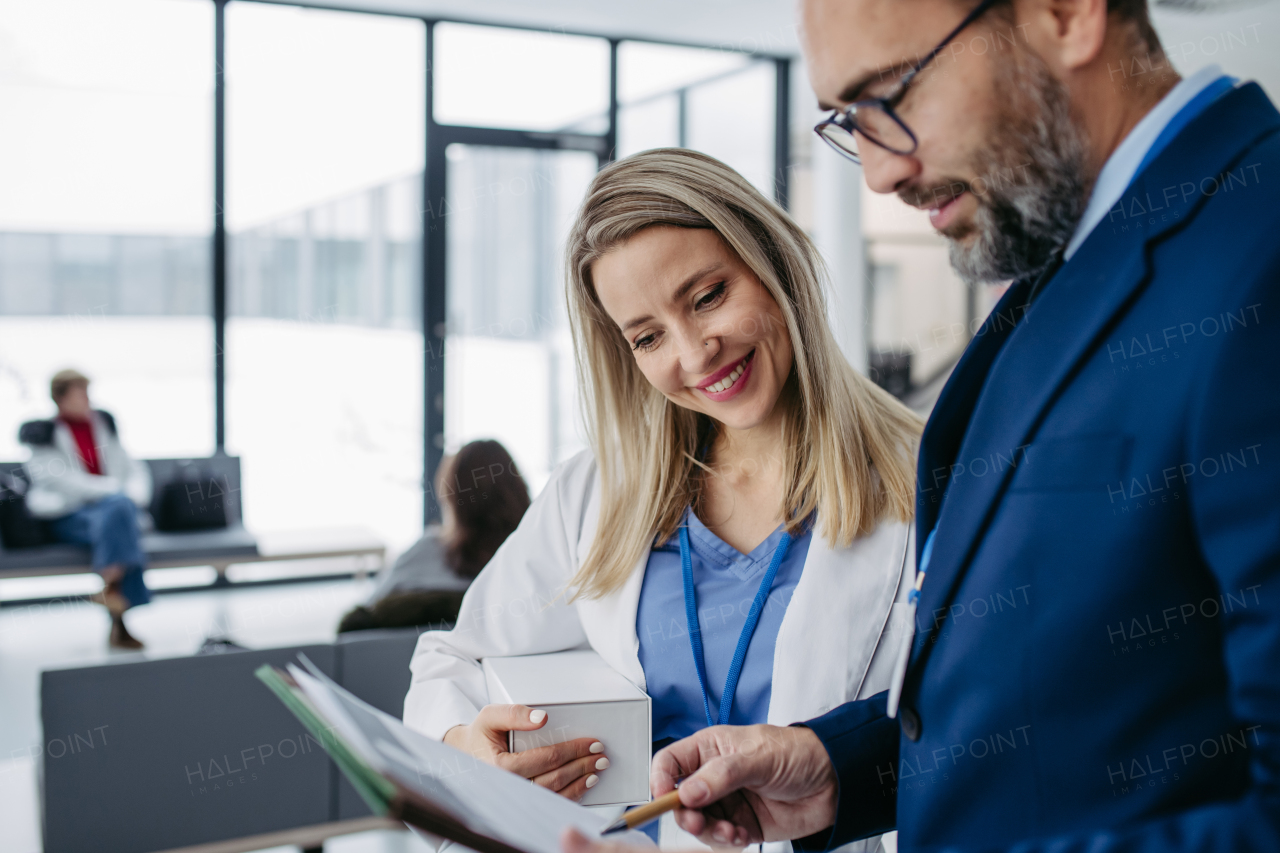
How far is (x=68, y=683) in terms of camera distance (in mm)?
2514

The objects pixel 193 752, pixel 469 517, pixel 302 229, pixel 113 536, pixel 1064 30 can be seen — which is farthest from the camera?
pixel 302 229

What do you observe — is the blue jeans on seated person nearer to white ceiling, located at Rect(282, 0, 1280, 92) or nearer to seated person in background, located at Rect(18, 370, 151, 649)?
seated person in background, located at Rect(18, 370, 151, 649)

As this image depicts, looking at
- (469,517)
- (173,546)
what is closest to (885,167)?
(469,517)

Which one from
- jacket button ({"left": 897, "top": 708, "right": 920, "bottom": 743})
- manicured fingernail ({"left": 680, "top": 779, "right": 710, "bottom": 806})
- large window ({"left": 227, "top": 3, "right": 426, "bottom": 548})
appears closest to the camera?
jacket button ({"left": 897, "top": 708, "right": 920, "bottom": 743})

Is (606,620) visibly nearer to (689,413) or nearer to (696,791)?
(689,413)

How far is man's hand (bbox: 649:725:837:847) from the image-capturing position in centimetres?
112

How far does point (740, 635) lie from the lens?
1.41m

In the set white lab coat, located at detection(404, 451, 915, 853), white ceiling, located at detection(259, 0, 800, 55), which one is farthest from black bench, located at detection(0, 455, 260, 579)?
white lab coat, located at detection(404, 451, 915, 853)

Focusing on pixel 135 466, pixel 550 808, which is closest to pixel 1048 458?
pixel 550 808

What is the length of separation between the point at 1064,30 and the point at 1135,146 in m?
0.11

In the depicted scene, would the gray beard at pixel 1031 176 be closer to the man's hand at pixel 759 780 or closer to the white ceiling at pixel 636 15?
the man's hand at pixel 759 780

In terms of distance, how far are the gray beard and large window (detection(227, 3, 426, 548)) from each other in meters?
5.93

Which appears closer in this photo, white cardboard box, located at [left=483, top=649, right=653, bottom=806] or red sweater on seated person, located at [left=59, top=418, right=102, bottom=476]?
white cardboard box, located at [left=483, top=649, right=653, bottom=806]

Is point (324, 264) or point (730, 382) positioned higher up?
point (324, 264)
